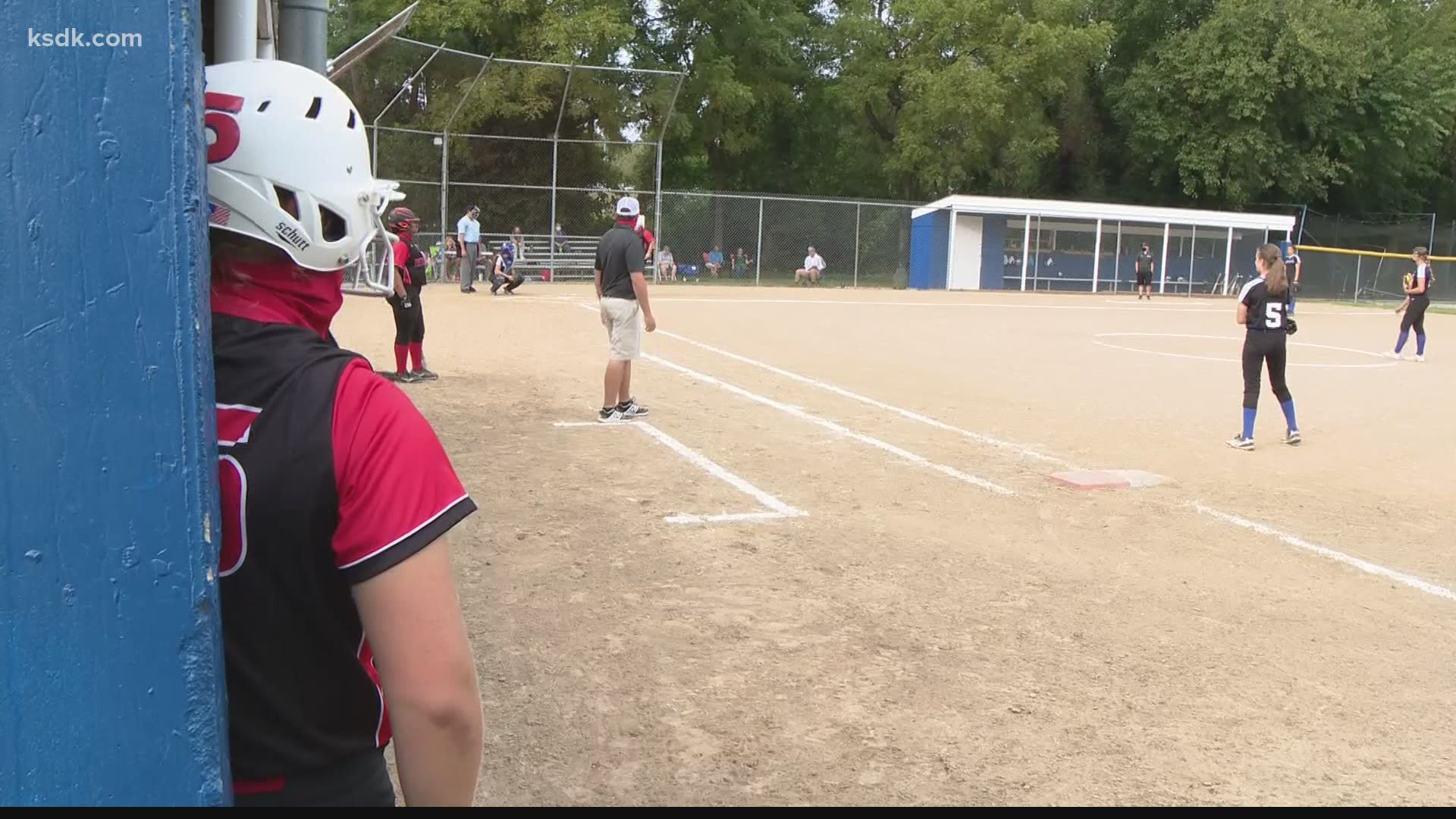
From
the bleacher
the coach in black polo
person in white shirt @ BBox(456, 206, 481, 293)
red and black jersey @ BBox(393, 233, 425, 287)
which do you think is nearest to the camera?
the coach in black polo

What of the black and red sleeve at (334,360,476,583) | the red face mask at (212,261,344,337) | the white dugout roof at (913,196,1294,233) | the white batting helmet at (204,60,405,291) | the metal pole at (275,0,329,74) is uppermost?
the white dugout roof at (913,196,1294,233)

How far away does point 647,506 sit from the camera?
709 cm

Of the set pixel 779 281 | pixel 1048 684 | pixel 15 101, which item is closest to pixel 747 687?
pixel 1048 684

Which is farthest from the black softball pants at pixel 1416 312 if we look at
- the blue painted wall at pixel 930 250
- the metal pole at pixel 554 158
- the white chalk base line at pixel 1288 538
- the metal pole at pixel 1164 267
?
the metal pole at pixel 1164 267

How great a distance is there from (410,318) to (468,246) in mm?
14221

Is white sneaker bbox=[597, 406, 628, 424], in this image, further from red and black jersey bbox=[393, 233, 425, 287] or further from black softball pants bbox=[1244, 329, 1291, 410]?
black softball pants bbox=[1244, 329, 1291, 410]

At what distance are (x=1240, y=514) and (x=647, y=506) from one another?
3.91m

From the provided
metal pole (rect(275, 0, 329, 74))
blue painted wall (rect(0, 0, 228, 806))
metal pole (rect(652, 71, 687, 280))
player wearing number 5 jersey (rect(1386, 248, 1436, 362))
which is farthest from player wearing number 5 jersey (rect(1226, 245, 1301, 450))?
metal pole (rect(652, 71, 687, 280))

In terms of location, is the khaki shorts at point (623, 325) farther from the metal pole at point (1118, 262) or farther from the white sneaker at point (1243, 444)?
the metal pole at point (1118, 262)

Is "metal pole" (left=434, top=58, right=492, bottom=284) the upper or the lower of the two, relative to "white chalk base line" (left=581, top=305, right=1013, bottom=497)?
upper

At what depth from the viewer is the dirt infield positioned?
3.77m

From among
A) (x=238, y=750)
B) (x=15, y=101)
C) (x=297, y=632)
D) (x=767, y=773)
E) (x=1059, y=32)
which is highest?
(x=1059, y=32)

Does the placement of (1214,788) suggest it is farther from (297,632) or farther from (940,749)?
(297,632)

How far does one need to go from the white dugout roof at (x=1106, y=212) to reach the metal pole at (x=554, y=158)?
13.3 meters
